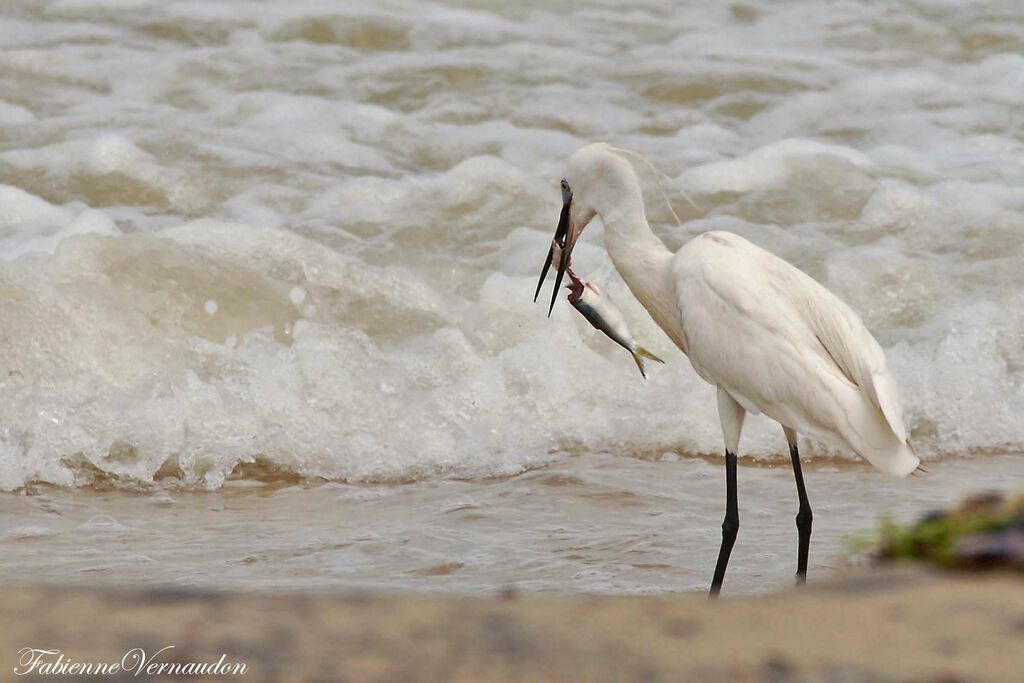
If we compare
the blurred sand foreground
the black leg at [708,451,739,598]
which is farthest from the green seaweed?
the black leg at [708,451,739,598]

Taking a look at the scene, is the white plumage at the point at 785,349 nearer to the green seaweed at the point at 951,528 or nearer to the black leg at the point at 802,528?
the black leg at the point at 802,528

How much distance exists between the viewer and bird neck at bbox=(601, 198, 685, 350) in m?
4.05

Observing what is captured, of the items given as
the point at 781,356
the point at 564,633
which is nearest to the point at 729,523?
the point at 781,356

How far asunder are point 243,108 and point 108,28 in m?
1.87

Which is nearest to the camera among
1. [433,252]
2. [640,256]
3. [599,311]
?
[640,256]

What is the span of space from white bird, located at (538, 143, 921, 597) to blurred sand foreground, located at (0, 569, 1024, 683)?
1952mm

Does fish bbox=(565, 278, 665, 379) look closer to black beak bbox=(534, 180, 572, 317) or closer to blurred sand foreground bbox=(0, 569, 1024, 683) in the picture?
black beak bbox=(534, 180, 572, 317)

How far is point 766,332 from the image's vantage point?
146 inches

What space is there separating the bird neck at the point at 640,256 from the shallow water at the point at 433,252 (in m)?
0.69

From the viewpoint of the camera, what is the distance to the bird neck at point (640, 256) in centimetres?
405

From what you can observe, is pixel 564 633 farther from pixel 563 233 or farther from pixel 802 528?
pixel 563 233

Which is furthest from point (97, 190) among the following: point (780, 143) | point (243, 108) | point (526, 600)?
point (526, 600)

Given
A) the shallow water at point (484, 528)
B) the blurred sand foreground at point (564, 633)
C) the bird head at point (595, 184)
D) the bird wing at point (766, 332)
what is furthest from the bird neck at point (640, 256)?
the blurred sand foreground at point (564, 633)

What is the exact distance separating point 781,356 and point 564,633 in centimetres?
214
